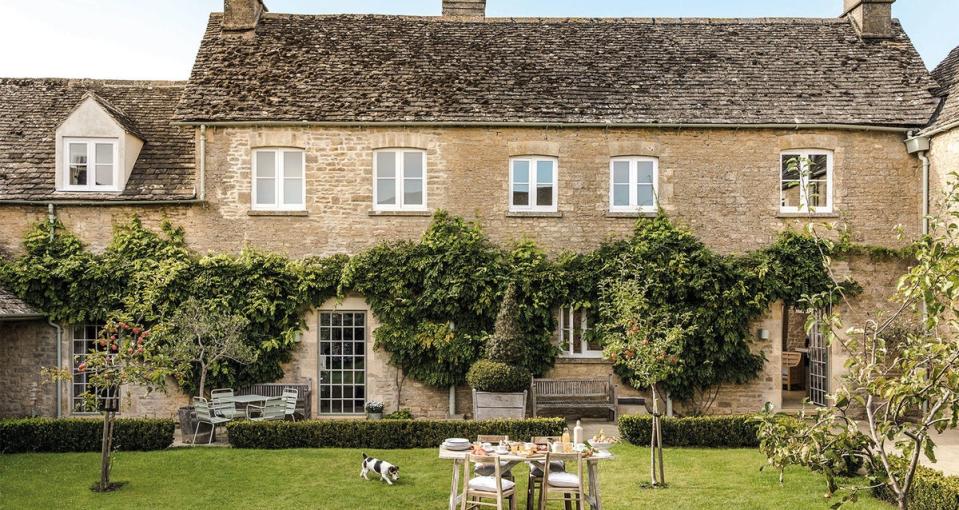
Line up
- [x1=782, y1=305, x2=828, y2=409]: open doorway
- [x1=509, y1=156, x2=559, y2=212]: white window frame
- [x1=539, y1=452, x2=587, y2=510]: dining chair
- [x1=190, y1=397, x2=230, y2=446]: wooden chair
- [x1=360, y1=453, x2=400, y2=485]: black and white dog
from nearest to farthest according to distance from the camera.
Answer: [x1=539, y1=452, x2=587, y2=510]: dining chair
[x1=360, y1=453, x2=400, y2=485]: black and white dog
[x1=190, y1=397, x2=230, y2=446]: wooden chair
[x1=509, y1=156, x2=559, y2=212]: white window frame
[x1=782, y1=305, x2=828, y2=409]: open doorway

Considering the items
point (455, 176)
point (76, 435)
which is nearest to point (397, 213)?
point (455, 176)

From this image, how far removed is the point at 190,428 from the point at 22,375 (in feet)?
17.0

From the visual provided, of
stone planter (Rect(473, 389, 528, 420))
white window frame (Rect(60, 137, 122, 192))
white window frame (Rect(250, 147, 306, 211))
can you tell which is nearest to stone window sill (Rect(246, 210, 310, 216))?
white window frame (Rect(250, 147, 306, 211))

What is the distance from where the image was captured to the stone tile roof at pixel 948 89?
16.2m

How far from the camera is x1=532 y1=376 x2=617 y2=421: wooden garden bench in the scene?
16.2 meters

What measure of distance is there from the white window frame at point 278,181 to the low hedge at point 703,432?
903 centimetres

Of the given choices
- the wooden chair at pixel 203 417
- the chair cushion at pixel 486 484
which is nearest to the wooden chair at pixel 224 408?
the wooden chair at pixel 203 417

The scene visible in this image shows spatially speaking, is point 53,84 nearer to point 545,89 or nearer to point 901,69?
point 545,89

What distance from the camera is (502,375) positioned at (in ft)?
50.3

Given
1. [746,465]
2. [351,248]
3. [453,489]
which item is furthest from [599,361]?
[453,489]

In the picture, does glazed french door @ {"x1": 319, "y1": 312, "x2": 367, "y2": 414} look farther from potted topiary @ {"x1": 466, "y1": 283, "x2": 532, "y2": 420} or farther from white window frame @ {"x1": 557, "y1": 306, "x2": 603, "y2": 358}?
white window frame @ {"x1": 557, "y1": 306, "x2": 603, "y2": 358}

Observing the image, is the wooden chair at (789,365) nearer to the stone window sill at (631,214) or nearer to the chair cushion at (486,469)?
the stone window sill at (631,214)

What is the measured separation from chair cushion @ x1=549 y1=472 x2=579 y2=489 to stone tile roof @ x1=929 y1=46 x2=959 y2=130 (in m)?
12.3

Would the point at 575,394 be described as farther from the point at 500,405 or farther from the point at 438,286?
the point at 438,286
